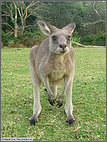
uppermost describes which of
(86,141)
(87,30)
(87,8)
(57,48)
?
(87,8)

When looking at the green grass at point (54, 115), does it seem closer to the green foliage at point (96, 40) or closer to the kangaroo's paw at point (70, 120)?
the kangaroo's paw at point (70, 120)

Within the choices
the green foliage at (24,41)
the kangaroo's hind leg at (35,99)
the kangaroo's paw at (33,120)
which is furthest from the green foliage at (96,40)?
the kangaroo's paw at (33,120)

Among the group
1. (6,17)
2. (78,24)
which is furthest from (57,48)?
(78,24)

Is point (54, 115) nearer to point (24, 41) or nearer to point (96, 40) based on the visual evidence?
point (24, 41)

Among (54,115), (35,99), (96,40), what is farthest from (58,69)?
(96,40)

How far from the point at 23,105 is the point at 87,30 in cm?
2415

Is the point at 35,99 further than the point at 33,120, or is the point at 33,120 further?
the point at 35,99

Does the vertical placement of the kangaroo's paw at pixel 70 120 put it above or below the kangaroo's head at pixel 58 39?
below

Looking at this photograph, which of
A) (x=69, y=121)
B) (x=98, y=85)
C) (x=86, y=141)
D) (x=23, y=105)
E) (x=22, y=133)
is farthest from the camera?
(x=98, y=85)

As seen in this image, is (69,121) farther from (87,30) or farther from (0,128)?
(87,30)

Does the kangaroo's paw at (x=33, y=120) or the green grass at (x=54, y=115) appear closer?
the green grass at (x=54, y=115)

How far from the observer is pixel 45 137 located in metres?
2.11

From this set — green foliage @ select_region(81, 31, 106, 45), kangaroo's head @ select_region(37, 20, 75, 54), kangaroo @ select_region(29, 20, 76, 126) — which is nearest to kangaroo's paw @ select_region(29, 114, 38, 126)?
kangaroo @ select_region(29, 20, 76, 126)

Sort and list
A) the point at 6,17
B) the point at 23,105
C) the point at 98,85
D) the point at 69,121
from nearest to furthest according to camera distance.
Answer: the point at 69,121 → the point at 23,105 → the point at 98,85 → the point at 6,17
